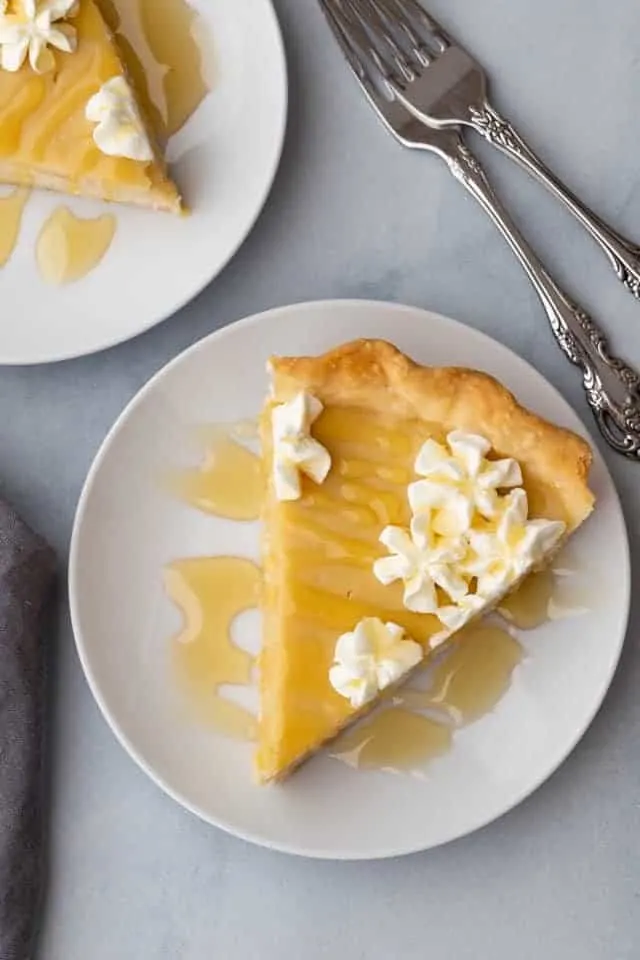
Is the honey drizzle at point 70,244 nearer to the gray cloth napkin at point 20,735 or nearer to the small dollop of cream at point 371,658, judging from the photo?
the gray cloth napkin at point 20,735

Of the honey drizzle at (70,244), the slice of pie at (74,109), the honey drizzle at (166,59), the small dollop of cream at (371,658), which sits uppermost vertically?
the honey drizzle at (166,59)

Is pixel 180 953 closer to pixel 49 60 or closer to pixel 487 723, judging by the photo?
pixel 487 723

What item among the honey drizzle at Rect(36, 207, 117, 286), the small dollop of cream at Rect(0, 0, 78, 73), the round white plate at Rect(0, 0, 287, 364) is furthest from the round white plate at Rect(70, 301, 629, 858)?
the small dollop of cream at Rect(0, 0, 78, 73)

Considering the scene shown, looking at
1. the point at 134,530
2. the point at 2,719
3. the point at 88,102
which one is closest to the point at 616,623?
the point at 134,530

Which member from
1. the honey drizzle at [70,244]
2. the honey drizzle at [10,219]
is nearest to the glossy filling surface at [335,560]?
the honey drizzle at [70,244]

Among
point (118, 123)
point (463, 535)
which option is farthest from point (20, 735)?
point (118, 123)

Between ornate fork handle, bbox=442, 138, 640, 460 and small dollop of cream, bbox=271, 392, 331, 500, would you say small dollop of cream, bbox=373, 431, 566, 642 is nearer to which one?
small dollop of cream, bbox=271, 392, 331, 500
